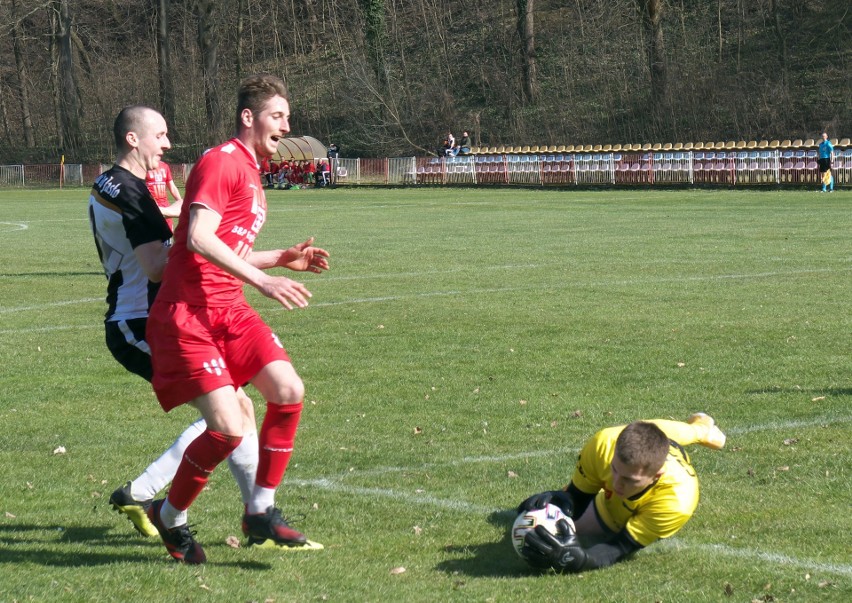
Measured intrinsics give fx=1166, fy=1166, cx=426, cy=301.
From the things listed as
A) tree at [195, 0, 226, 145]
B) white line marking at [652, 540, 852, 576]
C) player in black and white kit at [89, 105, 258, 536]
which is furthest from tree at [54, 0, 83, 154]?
white line marking at [652, 540, 852, 576]

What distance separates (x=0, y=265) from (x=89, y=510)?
49.7ft

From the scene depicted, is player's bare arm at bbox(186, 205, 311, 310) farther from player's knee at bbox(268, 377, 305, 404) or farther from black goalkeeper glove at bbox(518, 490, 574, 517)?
black goalkeeper glove at bbox(518, 490, 574, 517)

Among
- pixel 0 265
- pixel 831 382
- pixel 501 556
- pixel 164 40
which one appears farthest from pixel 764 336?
pixel 164 40

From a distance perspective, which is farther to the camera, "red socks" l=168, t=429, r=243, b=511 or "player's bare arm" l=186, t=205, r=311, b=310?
"red socks" l=168, t=429, r=243, b=511

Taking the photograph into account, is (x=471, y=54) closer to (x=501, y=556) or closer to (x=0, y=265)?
(x=0, y=265)

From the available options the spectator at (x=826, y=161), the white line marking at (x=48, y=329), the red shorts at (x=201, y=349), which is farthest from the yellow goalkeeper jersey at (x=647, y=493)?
the spectator at (x=826, y=161)

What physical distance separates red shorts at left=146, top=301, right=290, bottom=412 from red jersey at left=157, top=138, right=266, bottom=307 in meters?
0.07

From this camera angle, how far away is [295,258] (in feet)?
18.3

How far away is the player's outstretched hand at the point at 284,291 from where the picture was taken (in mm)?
4822

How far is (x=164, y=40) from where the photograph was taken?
70312 mm

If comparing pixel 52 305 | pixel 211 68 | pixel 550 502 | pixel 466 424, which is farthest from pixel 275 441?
pixel 211 68

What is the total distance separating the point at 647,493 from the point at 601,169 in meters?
41.4

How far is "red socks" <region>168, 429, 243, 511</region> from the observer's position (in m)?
5.05

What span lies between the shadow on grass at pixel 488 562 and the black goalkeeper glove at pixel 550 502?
0.65 ft
